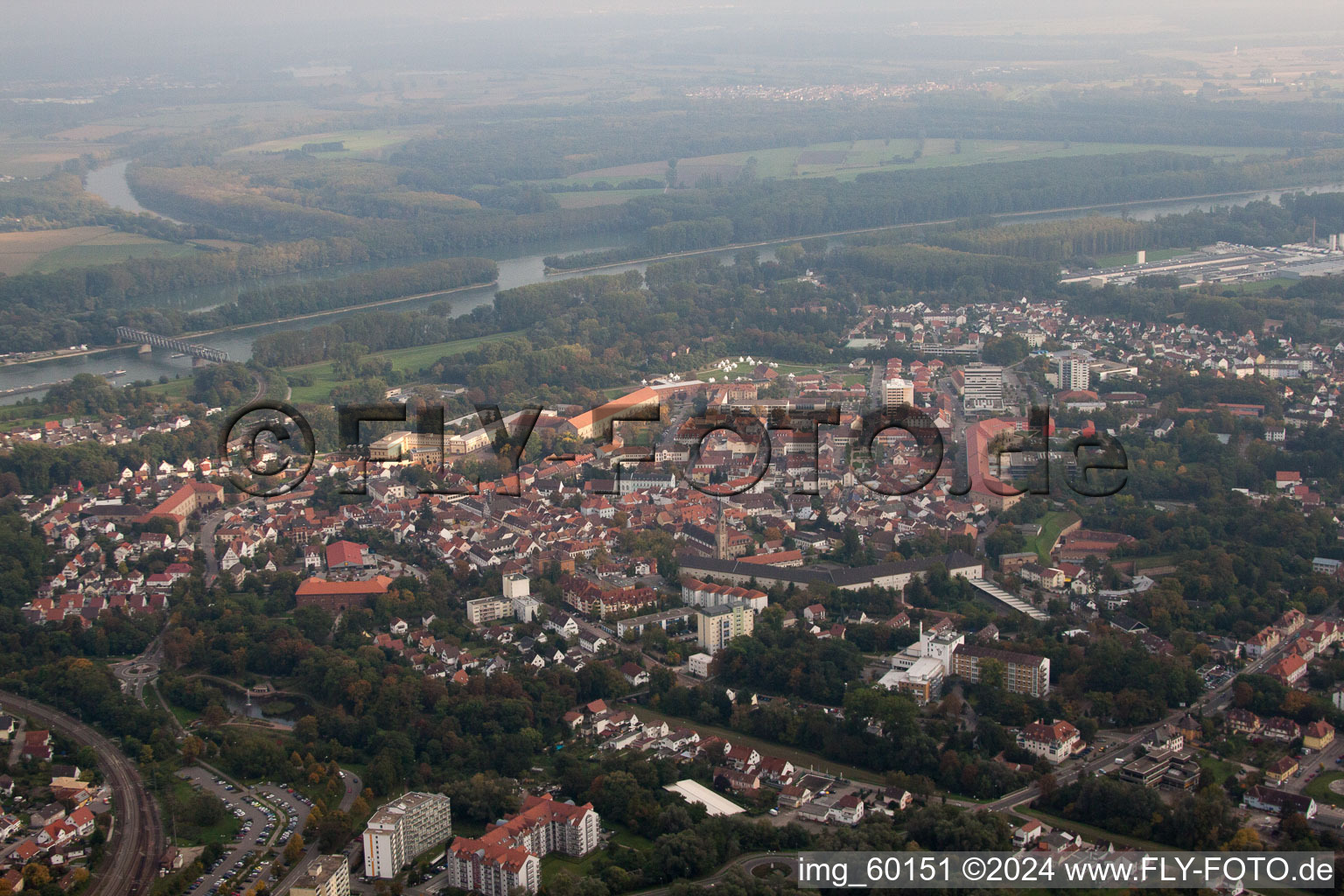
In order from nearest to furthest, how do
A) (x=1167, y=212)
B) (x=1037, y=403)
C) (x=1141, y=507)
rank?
(x=1141, y=507), (x=1037, y=403), (x=1167, y=212)

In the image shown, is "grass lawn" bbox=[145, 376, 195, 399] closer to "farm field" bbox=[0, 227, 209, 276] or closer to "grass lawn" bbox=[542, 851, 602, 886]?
"farm field" bbox=[0, 227, 209, 276]

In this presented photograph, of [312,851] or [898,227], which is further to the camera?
[898,227]

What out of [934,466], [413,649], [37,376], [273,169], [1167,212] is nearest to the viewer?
[413,649]

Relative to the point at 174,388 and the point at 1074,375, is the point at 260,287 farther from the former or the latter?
the point at 1074,375

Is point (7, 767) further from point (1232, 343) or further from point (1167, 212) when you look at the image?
point (1167, 212)

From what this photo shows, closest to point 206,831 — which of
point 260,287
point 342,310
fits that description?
point 342,310

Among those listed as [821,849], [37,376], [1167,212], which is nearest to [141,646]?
[821,849]
